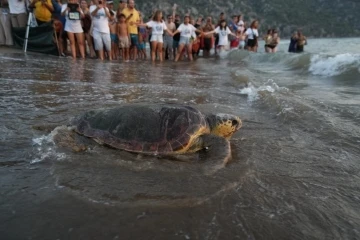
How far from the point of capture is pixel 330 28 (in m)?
67.0

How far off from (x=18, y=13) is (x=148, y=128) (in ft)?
31.3

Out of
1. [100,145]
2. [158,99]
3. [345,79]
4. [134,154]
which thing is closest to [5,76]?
[158,99]

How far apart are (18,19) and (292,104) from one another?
982 cm

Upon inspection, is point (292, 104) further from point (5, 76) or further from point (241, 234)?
point (5, 76)

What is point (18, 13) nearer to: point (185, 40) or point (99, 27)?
point (99, 27)

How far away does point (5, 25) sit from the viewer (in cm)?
998

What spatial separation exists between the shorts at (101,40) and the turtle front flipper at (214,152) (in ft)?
25.6

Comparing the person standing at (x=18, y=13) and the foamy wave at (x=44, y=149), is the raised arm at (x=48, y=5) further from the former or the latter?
the foamy wave at (x=44, y=149)

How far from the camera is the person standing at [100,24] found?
9.07 meters

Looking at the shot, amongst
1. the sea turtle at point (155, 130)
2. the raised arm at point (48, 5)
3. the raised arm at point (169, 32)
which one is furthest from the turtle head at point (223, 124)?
the raised arm at point (169, 32)

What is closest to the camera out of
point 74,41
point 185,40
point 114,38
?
point 74,41

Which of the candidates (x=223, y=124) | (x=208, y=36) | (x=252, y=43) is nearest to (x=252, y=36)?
(x=252, y=43)

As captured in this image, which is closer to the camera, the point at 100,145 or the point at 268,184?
the point at 268,184

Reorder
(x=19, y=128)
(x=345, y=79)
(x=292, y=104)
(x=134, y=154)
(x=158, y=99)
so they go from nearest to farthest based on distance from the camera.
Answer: (x=134, y=154), (x=19, y=128), (x=292, y=104), (x=158, y=99), (x=345, y=79)
